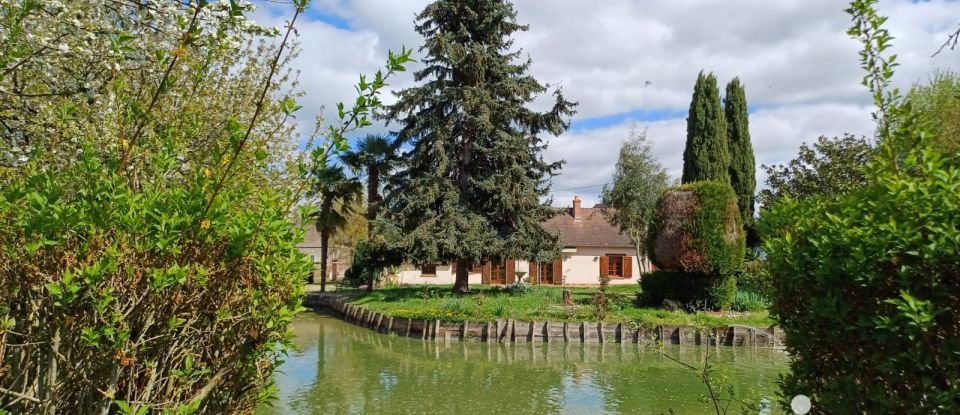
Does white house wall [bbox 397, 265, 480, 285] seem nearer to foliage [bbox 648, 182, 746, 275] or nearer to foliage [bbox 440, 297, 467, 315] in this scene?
foliage [bbox 440, 297, 467, 315]

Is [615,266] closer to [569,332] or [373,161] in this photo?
[373,161]

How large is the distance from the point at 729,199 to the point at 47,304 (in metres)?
17.5

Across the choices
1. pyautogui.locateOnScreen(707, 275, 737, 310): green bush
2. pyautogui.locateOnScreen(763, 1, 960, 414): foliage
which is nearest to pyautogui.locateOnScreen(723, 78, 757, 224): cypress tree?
pyautogui.locateOnScreen(707, 275, 737, 310): green bush

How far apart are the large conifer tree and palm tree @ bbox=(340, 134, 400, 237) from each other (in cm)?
134

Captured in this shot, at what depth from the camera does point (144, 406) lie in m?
2.48

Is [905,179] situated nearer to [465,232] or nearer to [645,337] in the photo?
[645,337]

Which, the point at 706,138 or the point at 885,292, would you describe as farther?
the point at 706,138

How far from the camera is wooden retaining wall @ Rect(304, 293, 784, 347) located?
15.3 m

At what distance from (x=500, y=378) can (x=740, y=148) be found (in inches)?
778

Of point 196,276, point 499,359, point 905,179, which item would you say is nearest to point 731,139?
point 499,359

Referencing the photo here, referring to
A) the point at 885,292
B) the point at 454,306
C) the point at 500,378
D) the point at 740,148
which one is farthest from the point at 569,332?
the point at 740,148

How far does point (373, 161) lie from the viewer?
85.5 ft

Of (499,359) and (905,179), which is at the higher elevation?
(905,179)

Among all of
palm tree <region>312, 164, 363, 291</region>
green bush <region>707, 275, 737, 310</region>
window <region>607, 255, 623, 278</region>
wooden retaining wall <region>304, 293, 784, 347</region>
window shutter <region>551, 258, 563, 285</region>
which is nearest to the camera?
wooden retaining wall <region>304, 293, 784, 347</region>
